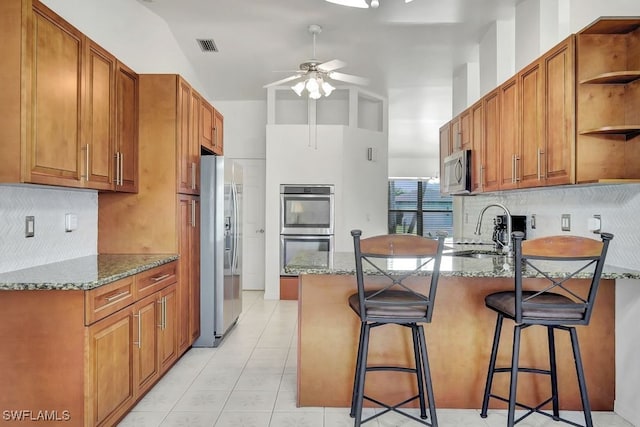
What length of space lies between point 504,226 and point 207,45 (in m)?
3.66

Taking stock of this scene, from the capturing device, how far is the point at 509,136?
10.2 ft

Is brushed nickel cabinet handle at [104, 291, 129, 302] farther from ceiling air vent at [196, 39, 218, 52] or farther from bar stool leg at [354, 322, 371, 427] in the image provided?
ceiling air vent at [196, 39, 218, 52]

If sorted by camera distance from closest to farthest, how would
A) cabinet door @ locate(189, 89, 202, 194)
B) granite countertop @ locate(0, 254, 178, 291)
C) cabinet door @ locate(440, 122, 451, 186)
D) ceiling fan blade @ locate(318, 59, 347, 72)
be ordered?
granite countertop @ locate(0, 254, 178, 291)
cabinet door @ locate(189, 89, 202, 194)
ceiling fan blade @ locate(318, 59, 347, 72)
cabinet door @ locate(440, 122, 451, 186)

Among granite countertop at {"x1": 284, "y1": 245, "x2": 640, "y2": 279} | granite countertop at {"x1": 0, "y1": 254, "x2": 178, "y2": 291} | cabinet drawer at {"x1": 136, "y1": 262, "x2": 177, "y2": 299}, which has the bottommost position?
cabinet drawer at {"x1": 136, "y1": 262, "x2": 177, "y2": 299}

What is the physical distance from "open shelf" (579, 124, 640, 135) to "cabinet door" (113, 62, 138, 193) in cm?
282

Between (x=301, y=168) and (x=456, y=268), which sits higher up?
Answer: (x=301, y=168)

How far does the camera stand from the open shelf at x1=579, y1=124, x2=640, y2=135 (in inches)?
84.9

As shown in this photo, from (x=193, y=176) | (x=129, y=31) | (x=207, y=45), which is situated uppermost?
(x=207, y=45)

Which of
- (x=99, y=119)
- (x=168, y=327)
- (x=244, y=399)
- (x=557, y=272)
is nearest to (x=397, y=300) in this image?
(x=557, y=272)

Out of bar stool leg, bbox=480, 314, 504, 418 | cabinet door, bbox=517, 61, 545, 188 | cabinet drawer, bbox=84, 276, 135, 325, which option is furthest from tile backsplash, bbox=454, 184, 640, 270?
cabinet drawer, bbox=84, 276, 135, 325

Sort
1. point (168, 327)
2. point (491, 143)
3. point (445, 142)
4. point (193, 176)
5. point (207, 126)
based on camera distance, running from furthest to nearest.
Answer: point (445, 142) < point (207, 126) < point (193, 176) < point (491, 143) < point (168, 327)

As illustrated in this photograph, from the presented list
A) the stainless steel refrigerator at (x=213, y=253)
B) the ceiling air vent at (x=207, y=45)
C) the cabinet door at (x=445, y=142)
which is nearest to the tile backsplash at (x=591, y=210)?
the cabinet door at (x=445, y=142)

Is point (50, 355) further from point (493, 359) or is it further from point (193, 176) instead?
point (493, 359)

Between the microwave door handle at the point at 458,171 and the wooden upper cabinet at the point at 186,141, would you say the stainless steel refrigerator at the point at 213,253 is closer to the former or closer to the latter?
the wooden upper cabinet at the point at 186,141
